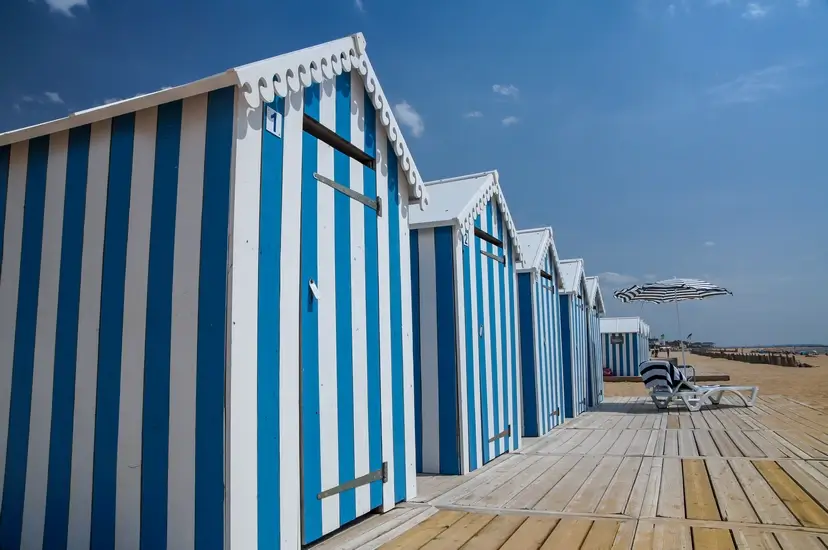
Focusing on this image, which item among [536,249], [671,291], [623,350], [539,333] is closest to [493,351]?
[539,333]

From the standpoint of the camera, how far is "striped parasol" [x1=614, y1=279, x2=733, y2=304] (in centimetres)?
1216

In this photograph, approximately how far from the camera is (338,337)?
3.71m

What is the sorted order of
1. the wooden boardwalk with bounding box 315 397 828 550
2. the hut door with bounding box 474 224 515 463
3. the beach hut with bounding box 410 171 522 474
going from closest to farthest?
the wooden boardwalk with bounding box 315 397 828 550
the beach hut with bounding box 410 171 522 474
the hut door with bounding box 474 224 515 463

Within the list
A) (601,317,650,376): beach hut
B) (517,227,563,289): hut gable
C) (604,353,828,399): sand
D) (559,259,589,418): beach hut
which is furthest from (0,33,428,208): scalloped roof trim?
(601,317,650,376): beach hut

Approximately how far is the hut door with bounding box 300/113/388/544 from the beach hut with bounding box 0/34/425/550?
17mm

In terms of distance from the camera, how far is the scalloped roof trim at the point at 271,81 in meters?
2.85

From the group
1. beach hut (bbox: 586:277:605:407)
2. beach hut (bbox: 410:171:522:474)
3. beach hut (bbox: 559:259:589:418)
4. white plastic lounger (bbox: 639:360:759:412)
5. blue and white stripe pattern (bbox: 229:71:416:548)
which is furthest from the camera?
beach hut (bbox: 586:277:605:407)

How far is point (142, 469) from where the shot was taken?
281 centimetres

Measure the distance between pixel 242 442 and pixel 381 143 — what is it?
7.99 ft

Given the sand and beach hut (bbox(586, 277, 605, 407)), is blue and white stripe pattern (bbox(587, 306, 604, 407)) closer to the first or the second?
beach hut (bbox(586, 277, 605, 407))

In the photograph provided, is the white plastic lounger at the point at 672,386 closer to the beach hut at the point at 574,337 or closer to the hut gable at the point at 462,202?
the beach hut at the point at 574,337

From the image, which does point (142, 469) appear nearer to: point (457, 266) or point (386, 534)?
point (386, 534)

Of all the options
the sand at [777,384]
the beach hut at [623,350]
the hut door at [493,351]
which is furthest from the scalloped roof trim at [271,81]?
the beach hut at [623,350]

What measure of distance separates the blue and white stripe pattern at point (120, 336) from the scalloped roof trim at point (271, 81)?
6 cm
